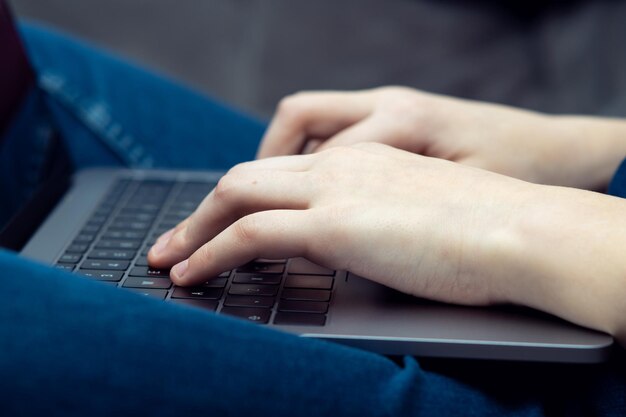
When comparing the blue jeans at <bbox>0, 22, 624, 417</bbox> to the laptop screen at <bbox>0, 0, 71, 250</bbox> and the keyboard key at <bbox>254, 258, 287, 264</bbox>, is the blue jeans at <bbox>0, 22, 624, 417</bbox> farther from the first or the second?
the laptop screen at <bbox>0, 0, 71, 250</bbox>

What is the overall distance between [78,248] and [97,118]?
0.86ft

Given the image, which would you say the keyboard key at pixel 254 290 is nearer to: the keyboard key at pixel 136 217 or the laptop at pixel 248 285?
the laptop at pixel 248 285

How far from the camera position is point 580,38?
1.38 meters

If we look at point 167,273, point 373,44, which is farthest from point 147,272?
point 373,44

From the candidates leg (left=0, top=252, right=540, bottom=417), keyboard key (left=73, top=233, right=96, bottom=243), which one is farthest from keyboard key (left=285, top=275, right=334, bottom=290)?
keyboard key (left=73, top=233, right=96, bottom=243)

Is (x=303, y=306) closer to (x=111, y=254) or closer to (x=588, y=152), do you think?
(x=111, y=254)

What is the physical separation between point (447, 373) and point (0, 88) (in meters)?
0.56

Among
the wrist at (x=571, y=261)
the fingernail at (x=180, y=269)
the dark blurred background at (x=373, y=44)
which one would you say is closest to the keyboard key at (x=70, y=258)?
the fingernail at (x=180, y=269)

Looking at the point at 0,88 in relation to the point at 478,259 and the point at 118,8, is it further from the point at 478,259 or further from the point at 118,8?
the point at 118,8

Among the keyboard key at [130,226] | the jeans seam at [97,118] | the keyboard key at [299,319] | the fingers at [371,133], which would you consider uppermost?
the jeans seam at [97,118]

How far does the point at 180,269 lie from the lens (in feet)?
2.03

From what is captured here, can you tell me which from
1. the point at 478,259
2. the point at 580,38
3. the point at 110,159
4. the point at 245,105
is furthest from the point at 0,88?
the point at 580,38

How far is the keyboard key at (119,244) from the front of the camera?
0.72m

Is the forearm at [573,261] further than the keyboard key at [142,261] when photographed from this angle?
No
